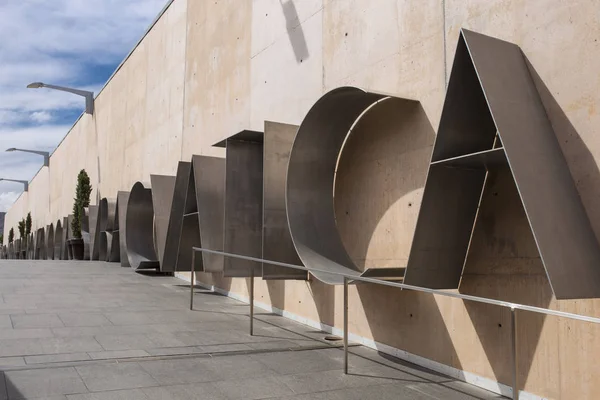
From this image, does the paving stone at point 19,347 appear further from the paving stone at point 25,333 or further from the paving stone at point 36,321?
the paving stone at point 36,321

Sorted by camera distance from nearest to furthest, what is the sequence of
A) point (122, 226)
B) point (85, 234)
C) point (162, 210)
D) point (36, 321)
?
point (36, 321), point (162, 210), point (122, 226), point (85, 234)

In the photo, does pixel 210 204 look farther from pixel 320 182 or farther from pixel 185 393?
pixel 185 393

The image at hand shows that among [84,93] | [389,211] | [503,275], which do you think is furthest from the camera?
[84,93]

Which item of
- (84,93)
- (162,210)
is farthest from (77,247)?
(162,210)

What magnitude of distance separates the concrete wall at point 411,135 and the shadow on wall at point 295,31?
3cm

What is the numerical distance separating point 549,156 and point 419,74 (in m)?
2.02

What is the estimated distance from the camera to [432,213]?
507 centimetres

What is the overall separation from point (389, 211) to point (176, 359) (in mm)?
2725

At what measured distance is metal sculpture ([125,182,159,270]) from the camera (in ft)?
48.5

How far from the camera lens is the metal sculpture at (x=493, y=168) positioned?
13.2 ft

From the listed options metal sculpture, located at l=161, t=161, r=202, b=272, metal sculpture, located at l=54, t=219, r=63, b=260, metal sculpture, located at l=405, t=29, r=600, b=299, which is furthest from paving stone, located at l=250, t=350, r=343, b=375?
metal sculpture, located at l=54, t=219, r=63, b=260

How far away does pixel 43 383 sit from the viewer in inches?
180

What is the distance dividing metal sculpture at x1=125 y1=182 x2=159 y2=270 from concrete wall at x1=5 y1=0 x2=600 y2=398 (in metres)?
3.40

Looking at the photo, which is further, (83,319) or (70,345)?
(83,319)
